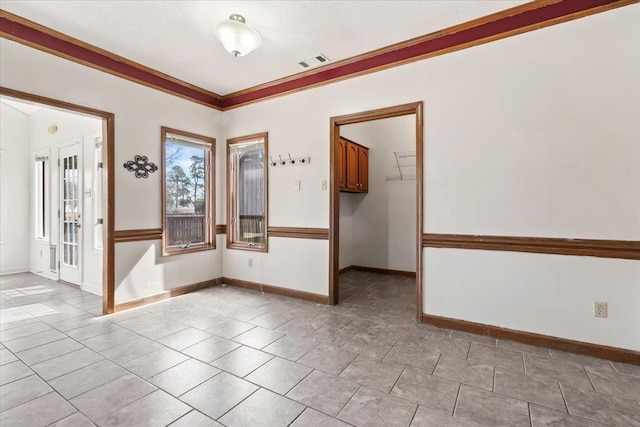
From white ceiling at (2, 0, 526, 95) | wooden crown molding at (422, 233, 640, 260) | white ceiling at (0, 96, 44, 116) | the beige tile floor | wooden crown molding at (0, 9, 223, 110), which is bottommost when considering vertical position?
the beige tile floor

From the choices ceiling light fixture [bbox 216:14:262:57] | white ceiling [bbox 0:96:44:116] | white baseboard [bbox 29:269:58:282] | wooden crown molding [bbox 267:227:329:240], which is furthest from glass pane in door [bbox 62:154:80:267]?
ceiling light fixture [bbox 216:14:262:57]

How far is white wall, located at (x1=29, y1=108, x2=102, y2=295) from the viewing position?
4.35m

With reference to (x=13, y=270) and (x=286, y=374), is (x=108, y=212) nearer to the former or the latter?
(x=286, y=374)

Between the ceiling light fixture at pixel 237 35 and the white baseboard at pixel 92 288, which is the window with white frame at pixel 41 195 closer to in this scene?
the white baseboard at pixel 92 288

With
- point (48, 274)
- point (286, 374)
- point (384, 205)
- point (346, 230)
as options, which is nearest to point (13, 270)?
point (48, 274)

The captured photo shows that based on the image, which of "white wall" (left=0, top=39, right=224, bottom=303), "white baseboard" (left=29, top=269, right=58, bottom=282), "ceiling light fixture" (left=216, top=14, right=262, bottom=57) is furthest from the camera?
"white baseboard" (left=29, top=269, right=58, bottom=282)

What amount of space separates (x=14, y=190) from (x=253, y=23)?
585 cm

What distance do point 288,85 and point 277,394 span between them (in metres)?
3.63

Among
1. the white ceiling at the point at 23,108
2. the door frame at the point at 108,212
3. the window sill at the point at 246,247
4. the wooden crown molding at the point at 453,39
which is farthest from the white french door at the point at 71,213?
the wooden crown molding at the point at 453,39

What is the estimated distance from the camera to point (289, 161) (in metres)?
4.11

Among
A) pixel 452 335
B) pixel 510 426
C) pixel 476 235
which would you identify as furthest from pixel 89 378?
pixel 476 235

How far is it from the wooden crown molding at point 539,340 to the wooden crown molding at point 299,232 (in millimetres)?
1514

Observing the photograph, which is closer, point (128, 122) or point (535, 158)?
point (535, 158)

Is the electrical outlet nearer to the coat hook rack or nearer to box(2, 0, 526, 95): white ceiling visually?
box(2, 0, 526, 95): white ceiling
